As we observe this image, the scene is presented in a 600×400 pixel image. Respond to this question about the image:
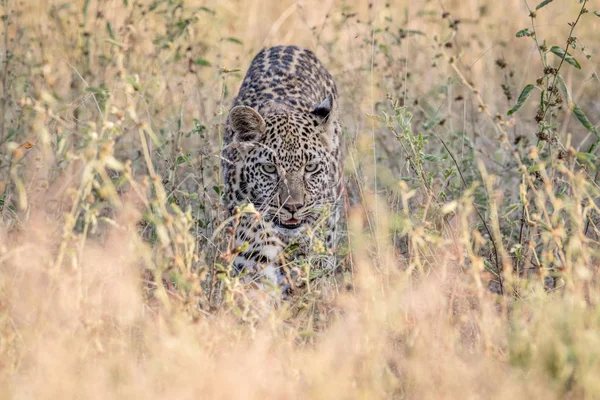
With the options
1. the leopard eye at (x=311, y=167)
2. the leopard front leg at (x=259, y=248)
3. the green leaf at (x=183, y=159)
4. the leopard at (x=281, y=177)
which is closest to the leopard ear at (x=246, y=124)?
the leopard at (x=281, y=177)

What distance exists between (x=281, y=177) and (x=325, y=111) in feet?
2.47

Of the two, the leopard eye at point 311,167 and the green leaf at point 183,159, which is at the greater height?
the green leaf at point 183,159

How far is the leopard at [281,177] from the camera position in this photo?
20.7 feet

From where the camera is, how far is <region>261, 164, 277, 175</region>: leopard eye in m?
6.53

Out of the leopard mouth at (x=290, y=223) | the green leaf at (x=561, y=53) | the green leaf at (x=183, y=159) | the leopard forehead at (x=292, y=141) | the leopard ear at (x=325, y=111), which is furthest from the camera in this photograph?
the leopard ear at (x=325, y=111)

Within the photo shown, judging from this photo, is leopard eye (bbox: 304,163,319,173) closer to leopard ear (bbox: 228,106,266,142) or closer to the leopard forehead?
the leopard forehead

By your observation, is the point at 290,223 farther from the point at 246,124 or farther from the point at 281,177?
the point at 246,124

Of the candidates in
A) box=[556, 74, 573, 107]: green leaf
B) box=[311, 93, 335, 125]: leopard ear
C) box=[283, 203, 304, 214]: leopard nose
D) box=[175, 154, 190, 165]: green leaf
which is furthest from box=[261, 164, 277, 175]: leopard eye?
box=[556, 74, 573, 107]: green leaf

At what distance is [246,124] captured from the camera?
21.9ft

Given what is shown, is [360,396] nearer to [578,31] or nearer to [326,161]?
[326,161]

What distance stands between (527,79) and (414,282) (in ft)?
19.6

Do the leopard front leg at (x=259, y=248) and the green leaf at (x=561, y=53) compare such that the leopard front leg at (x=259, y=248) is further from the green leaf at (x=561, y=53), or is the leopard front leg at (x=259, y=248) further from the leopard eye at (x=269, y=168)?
the green leaf at (x=561, y=53)

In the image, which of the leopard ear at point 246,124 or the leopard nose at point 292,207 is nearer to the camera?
the leopard nose at point 292,207

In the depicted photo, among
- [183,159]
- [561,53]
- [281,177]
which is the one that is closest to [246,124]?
[281,177]
